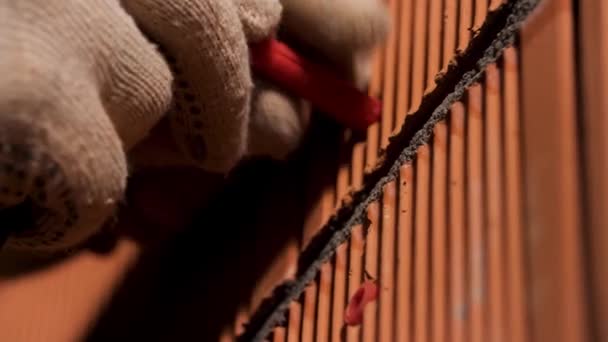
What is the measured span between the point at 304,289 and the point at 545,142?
0.24m

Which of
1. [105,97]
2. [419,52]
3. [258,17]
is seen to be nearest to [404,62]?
[419,52]

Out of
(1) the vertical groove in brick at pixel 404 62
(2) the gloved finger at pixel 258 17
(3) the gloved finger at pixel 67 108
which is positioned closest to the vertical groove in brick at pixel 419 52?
(1) the vertical groove in brick at pixel 404 62

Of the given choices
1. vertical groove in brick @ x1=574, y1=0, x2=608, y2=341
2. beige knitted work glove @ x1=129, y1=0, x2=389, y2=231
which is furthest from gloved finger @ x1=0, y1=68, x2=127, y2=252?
vertical groove in brick @ x1=574, y1=0, x2=608, y2=341

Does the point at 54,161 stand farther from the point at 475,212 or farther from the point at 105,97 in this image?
the point at 475,212

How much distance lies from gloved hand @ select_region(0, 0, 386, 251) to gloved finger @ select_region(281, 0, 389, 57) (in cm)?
4

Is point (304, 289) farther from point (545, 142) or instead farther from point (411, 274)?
point (545, 142)

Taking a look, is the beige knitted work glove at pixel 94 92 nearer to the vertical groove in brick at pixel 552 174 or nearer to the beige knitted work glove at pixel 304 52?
the beige knitted work glove at pixel 304 52

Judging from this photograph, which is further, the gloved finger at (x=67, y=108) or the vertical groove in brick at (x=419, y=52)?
the vertical groove in brick at (x=419, y=52)

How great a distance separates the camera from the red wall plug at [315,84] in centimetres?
62

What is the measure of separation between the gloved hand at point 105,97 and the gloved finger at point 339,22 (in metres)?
0.04

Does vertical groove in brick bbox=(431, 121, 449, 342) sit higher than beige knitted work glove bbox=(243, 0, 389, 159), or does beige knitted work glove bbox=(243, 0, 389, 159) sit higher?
beige knitted work glove bbox=(243, 0, 389, 159)

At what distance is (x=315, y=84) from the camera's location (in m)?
0.66

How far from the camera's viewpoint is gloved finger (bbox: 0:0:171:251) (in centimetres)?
39

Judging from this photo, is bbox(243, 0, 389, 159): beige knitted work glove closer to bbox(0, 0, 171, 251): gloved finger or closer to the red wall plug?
the red wall plug
